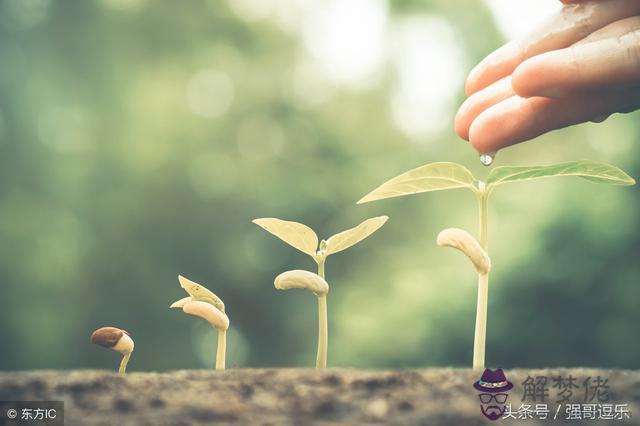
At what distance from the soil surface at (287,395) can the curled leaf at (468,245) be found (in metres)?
0.14

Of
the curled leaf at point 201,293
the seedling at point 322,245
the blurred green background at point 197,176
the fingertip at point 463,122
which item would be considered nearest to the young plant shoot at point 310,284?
the seedling at point 322,245

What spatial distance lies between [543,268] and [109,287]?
407 centimetres

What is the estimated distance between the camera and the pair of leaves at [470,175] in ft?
2.59

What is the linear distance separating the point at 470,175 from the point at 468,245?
3.8 inches

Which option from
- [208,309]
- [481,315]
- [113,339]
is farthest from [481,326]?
[113,339]

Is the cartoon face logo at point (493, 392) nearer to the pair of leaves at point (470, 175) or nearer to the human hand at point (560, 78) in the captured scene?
the pair of leaves at point (470, 175)

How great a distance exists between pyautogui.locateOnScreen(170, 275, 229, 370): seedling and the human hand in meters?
0.50

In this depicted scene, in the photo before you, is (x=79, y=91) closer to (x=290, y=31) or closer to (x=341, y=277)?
(x=290, y=31)

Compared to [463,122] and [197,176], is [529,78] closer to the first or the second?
[463,122]

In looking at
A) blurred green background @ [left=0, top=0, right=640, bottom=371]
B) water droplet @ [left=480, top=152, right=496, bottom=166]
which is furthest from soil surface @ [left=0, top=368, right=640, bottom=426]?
blurred green background @ [left=0, top=0, right=640, bottom=371]

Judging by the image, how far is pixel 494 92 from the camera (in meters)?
1.14

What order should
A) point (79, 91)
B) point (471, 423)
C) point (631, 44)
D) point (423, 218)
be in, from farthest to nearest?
point (79, 91)
point (423, 218)
point (631, 44)
point (471, 423)

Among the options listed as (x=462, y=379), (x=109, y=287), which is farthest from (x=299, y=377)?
(x=109, y=287)

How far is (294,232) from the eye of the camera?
2.81 ft
